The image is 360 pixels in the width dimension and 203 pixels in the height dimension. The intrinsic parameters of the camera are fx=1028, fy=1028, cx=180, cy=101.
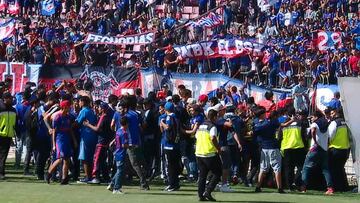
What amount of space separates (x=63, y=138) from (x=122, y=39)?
11.3 metres

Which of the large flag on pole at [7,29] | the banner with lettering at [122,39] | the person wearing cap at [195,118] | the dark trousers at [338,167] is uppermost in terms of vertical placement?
the large flag on pole at [7,29]

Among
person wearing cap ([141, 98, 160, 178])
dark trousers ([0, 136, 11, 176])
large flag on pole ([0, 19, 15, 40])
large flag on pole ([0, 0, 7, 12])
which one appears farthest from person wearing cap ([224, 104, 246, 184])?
large flag on pole ([0, 0, 7, 12])

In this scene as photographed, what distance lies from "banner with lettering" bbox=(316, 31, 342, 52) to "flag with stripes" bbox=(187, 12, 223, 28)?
3.59 metres

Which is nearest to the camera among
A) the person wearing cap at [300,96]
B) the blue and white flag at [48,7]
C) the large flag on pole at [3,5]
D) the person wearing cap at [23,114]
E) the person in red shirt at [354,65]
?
the person wearing cap at [23,114]

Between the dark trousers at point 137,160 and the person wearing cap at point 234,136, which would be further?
the person wearing cap at point 234,136

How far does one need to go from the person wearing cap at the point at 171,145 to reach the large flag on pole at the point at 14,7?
23443 millimetres

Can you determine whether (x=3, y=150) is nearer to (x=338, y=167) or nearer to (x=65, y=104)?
(x=65, y=104)

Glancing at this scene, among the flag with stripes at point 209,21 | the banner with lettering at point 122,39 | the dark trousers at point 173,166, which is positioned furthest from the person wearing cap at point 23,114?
the flag with stripes at point 209,21

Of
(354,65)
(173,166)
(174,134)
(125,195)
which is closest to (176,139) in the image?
(174,134)

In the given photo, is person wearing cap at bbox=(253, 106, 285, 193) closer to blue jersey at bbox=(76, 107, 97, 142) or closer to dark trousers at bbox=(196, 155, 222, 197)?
dark trousers at bbox=(196, 155, 222, 197)

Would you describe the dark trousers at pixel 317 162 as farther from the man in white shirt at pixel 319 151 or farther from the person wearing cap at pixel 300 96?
the person wearing cap at pixel 300 96

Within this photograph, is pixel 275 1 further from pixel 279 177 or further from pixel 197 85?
pixel 279 177

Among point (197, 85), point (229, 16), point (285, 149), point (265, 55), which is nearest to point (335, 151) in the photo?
point (285, 149)

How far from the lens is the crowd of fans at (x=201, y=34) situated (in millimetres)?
32281
